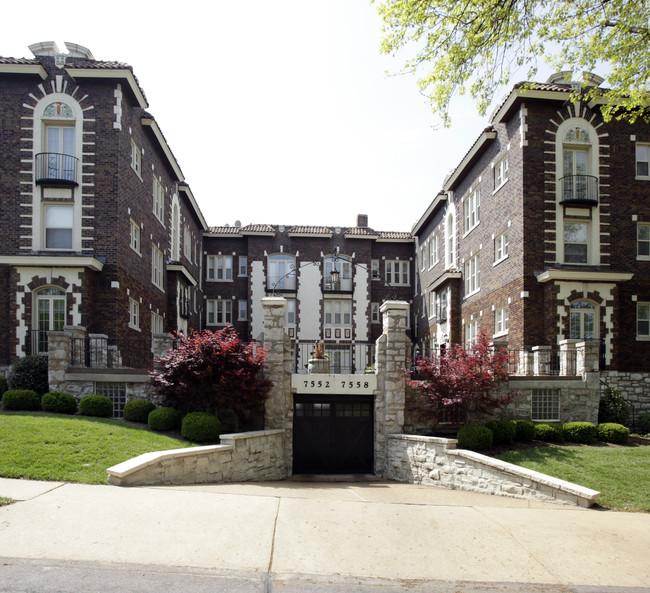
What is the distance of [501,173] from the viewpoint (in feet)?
82.5

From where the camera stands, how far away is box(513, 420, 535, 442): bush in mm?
16734

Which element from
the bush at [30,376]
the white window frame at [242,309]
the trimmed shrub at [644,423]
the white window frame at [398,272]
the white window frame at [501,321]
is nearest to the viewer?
the bush at [30,376]

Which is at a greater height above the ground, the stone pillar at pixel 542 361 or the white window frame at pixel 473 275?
the white window frame at pixel 473 275

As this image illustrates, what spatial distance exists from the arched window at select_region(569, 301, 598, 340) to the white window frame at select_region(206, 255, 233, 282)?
24432 millimetres

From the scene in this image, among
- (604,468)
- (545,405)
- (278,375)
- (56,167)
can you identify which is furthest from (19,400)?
(545,405)

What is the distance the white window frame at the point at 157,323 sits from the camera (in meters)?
27.2

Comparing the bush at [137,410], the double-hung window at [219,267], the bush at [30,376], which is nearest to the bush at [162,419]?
the bush at [137,410]

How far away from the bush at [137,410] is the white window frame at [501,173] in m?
16.2

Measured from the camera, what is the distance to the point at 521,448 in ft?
53.0

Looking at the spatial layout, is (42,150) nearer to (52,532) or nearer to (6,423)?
(6,423)

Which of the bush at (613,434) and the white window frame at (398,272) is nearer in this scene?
the bush at (613,434)

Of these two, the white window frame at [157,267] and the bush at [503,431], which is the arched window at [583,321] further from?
the white window frame at [157,267]

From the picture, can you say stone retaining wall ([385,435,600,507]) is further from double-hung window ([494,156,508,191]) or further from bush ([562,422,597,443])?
double-hung window ([494,156,508,191])

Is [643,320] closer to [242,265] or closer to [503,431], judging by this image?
[503,431]
